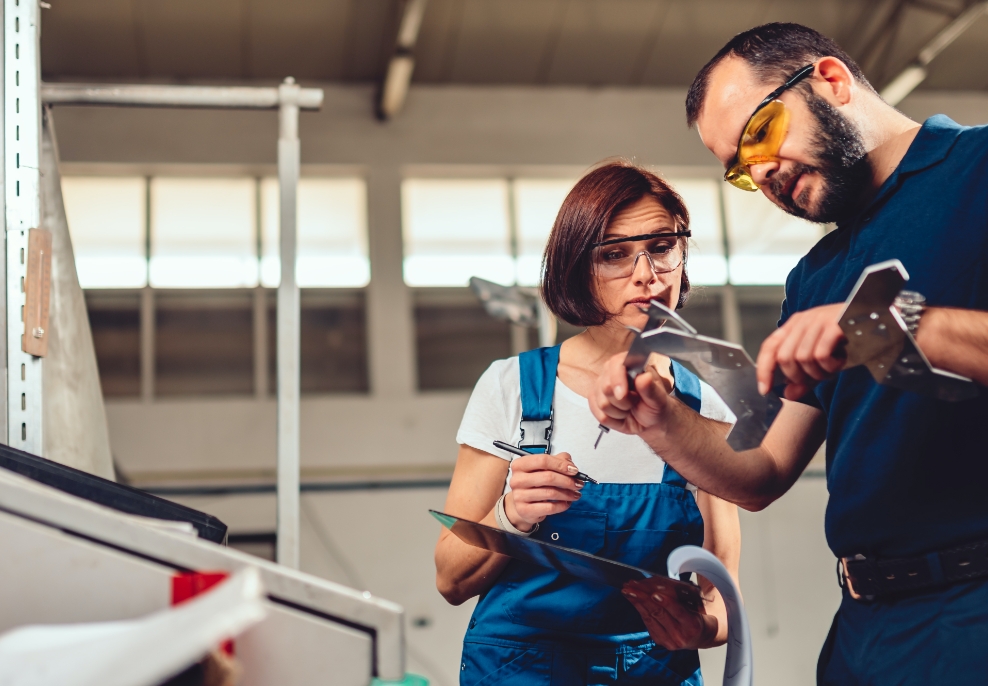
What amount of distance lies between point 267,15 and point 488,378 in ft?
18.9

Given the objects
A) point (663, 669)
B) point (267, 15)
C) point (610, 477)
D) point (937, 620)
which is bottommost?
point (663, 669)

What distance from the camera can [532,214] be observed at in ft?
23.7

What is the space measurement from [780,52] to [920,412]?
582mm

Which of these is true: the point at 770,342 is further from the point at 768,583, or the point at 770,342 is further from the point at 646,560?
the point at 768,583

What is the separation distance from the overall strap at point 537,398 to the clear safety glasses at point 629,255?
0.17 m

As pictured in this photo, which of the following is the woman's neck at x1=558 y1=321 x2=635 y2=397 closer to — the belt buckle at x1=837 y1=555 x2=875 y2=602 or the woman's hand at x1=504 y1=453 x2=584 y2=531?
the woman's hand at x1=504 y1=453 x2=584 y2=531

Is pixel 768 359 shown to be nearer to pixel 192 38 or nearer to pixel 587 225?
pixel 587 225

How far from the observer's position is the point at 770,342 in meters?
0.96

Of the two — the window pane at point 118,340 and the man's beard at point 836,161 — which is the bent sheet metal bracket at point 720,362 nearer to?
the man's beard at point 836,161

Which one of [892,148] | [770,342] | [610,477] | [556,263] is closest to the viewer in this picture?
[770,342]

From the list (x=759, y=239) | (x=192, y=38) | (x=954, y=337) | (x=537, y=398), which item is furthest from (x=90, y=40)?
(x=954, y=337)

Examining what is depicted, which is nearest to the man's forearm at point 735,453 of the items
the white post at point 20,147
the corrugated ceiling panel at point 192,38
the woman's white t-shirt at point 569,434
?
the woman's white t-shirt at point 569,434

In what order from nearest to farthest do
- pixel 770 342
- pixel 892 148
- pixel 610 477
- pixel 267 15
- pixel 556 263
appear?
1. pixel 770 342
2. pixel 892 148
3. pixel 610 477
4. pixel 556 263
5. pixel 267 15

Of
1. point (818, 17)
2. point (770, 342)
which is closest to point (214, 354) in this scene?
point (818, 17)
